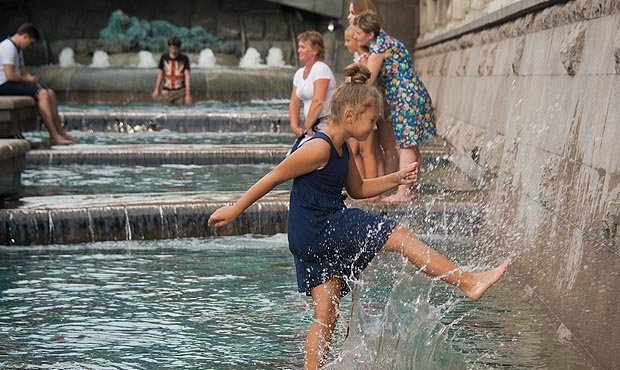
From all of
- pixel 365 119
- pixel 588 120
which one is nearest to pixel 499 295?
pixel 588 120

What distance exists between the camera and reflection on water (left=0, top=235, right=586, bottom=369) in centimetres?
577

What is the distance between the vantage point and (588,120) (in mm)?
6762

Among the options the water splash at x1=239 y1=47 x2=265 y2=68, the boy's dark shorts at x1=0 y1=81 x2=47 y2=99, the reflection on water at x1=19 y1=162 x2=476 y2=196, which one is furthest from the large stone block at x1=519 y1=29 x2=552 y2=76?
the water splash at x1=239 y1=47 x2=265 y2=68

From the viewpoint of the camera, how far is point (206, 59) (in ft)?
102

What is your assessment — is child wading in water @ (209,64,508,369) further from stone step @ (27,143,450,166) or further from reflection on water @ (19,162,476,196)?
stone step @ (27,143,450,166)

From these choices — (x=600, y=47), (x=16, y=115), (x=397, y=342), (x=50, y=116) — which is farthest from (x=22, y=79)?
(x=397, y=342)

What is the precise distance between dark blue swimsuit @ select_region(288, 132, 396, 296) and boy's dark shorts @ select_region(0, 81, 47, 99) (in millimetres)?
11594

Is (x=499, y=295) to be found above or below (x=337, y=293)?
below

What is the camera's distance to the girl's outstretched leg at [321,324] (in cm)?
524

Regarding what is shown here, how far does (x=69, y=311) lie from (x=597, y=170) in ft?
9.67

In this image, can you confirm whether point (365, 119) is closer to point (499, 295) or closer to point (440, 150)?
point (499, 295)

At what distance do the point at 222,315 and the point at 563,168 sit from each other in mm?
2085

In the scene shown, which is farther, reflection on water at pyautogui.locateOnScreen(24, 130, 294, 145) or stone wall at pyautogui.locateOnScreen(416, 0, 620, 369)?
reflection on water at pyautogui.locateOnScreen(24, 130, 294, 145)

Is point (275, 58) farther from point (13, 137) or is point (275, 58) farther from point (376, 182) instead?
point (376, 182)
